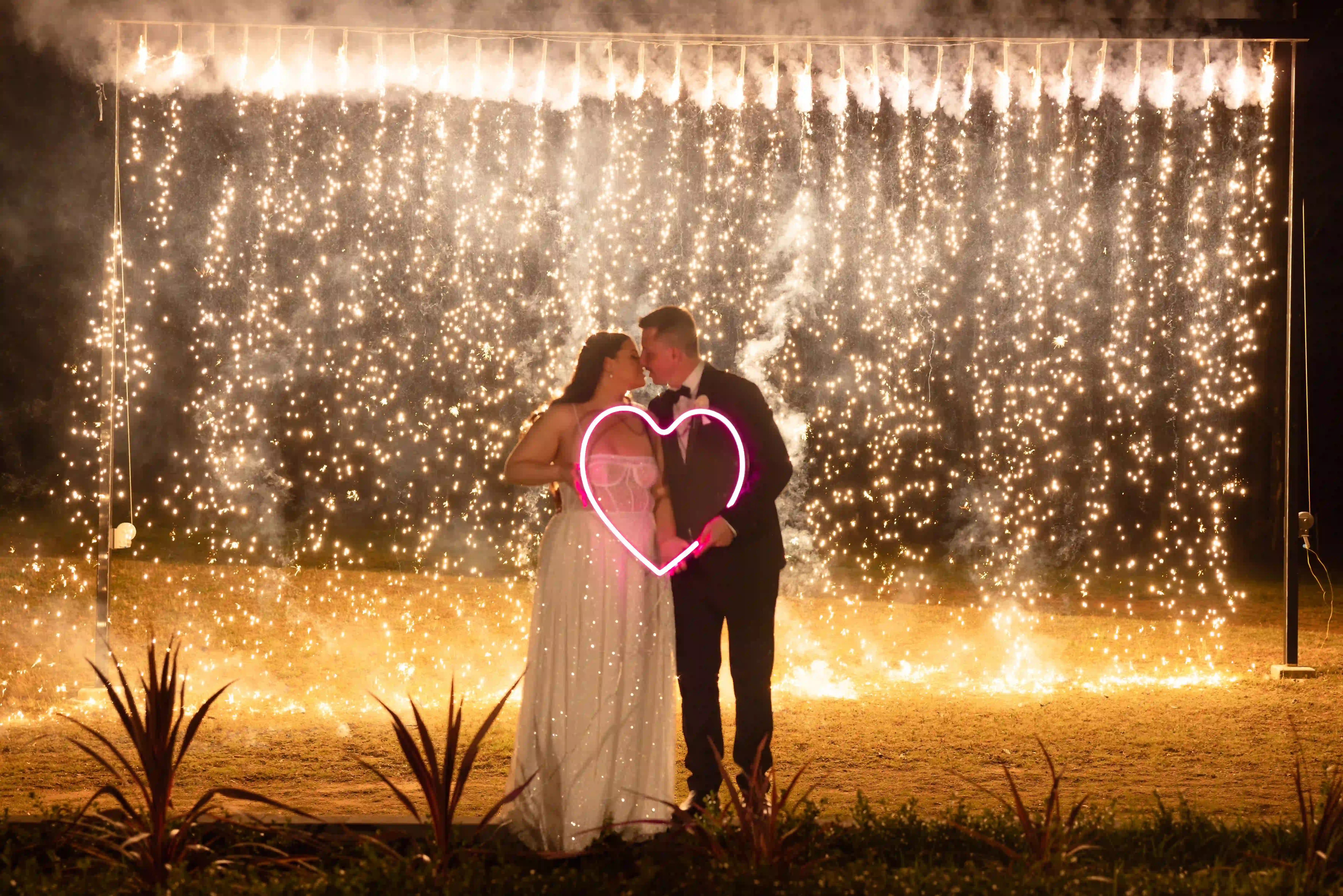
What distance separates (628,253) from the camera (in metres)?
8.38

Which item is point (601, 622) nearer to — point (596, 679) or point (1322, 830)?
point (596, 679)

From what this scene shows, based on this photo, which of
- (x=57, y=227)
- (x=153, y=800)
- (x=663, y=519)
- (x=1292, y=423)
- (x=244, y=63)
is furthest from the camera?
(x=57, y=227)

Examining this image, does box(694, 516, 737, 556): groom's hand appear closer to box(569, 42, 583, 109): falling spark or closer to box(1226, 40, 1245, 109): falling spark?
box(569, 42, 583, 109): falling spark

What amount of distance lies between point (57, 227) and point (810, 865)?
1411cm

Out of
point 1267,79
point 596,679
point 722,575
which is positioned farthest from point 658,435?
point 1267,79

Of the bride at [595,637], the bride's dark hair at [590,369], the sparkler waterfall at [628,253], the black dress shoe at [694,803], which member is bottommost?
the black dress shoe at [694,803]

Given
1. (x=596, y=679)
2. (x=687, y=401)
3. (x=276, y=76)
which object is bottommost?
(x=596, y=679)

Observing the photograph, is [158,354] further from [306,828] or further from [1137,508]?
[1137,508]

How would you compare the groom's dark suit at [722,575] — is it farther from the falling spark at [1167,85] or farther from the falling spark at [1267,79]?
the falling spark at [1267,79]

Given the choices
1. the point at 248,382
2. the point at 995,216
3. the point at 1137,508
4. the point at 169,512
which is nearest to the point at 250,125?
the point at 248,382

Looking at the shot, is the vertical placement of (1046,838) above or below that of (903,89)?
below

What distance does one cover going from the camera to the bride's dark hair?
12.7 ft

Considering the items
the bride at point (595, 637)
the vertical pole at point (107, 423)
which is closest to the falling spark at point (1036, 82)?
the bride at point (595, 637)

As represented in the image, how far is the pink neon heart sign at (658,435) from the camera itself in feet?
12.3
